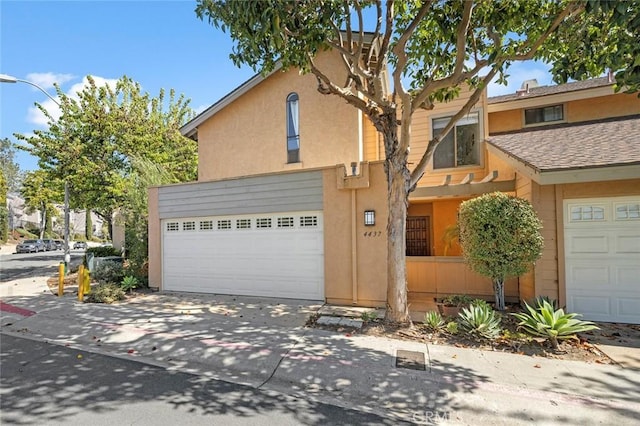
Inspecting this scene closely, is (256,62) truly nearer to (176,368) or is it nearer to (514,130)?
(176,368)

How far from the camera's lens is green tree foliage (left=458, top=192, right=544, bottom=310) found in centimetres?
676

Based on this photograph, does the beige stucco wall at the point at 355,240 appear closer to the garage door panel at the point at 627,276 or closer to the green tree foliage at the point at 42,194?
the garage door panel at the point at 627,276

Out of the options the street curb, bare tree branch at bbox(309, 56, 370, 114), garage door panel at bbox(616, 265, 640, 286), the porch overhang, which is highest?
bare tree branch at bbox(309, 56, 370, 114)

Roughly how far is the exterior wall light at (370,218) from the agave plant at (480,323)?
9.87 ft

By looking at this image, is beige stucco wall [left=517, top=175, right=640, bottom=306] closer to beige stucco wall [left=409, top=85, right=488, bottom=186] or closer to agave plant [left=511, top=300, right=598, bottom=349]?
agave plant [left=511, top=300, right=598, bottom=349]

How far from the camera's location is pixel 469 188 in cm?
900

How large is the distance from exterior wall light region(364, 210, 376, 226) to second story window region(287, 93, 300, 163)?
14.7 ft

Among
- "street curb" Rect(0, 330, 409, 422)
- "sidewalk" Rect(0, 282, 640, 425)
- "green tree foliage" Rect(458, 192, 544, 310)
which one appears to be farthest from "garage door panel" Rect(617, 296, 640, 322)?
"street curb" Rect(0, 330, 409, 422)

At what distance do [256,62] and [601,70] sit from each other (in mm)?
6629

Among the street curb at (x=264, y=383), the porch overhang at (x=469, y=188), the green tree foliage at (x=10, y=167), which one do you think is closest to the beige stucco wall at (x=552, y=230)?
the porch overhang at (x=469, y=188)

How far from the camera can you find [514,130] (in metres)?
11.8

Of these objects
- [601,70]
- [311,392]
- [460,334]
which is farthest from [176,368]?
[601,70]

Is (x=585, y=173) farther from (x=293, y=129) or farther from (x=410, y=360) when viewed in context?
(x=293, y=129)

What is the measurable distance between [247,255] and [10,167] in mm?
63011
